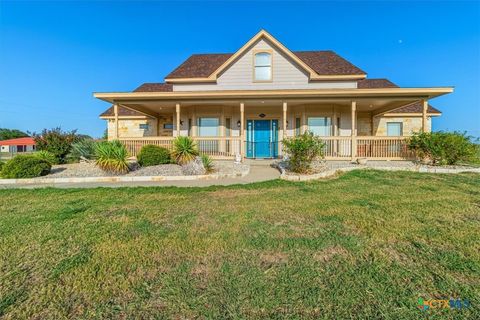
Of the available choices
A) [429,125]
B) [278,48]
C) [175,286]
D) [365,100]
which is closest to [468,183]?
[365,100]

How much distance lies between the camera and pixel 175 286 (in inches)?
87.1

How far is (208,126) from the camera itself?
1411cm

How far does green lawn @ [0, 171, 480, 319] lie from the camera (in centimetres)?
198

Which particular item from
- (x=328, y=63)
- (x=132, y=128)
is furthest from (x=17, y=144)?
(x=328, y=63)

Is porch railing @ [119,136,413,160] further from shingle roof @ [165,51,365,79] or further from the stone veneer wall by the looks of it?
the stone veneer wall

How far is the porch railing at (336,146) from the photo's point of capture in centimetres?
1139

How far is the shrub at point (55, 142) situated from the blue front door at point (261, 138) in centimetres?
1044

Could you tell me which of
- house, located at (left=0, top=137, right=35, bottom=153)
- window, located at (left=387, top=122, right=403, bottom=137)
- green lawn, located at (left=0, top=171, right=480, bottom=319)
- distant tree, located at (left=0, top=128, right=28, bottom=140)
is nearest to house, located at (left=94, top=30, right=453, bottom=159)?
window, located at (left=387, top=122, right=403, bottom=137)

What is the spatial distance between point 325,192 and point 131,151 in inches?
398

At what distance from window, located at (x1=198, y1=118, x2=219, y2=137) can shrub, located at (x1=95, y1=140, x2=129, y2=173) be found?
5.96 meters

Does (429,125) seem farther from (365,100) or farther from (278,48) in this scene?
(278,48)

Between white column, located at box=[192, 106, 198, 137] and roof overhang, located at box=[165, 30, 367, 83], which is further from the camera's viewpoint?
white column, located at box=[192, 106, 198, 137]

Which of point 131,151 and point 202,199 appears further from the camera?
point 131,151

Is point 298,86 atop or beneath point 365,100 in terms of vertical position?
atop
